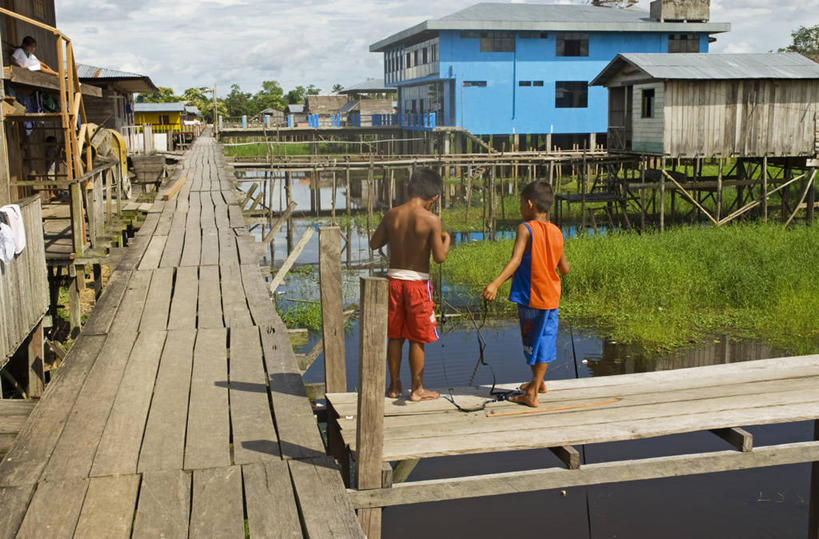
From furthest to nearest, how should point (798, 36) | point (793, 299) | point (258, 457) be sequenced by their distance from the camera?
1. point (798, 36)
2. point (793, 299)
3. point (258, 457)

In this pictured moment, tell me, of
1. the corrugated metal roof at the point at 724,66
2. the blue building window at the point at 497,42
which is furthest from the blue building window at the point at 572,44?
the corrugated metal roof at the point at 724,66

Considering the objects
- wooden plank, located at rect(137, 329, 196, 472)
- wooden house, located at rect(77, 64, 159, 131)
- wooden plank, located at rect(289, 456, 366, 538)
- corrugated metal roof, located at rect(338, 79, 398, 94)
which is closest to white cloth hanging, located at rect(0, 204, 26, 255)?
wooden plank, located at rect(137, 329, 196, 472)

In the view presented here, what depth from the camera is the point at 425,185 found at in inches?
207

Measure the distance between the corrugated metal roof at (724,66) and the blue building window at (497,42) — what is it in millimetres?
13126

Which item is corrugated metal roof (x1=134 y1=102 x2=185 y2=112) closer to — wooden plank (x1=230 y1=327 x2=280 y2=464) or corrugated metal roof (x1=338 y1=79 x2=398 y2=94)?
corrugated metal roof (x1=338 y1=79 x2=398 y2=94)

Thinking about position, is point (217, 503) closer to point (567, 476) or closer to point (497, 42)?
point (567, 476)

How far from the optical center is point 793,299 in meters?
14.6

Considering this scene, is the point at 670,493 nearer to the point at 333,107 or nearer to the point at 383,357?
the point at 383,357

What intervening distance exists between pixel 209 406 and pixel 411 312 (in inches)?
54.2

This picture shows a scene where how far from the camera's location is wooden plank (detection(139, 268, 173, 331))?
6965mm

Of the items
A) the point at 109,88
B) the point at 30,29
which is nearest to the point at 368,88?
the point at 109,88

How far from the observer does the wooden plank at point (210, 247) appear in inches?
380

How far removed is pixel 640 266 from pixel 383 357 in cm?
1346

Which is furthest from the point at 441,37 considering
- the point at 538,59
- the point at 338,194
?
the point at 338,194
